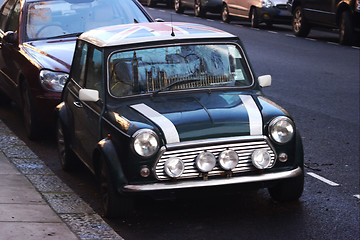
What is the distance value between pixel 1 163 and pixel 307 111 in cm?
542

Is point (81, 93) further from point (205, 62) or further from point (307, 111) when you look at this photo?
point (307, 111)

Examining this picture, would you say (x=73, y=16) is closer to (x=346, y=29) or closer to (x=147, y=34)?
(x=147, y=34)

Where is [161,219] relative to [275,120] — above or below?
below

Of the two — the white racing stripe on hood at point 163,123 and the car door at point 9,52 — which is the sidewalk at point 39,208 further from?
the car door at point 9,52

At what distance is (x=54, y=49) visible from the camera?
10297 mm

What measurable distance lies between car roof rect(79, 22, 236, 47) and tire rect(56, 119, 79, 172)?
102cm

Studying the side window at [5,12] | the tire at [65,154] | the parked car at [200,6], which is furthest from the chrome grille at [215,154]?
the parked car at [200,6]

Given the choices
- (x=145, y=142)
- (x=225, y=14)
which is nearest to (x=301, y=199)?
(x=145, y=142)

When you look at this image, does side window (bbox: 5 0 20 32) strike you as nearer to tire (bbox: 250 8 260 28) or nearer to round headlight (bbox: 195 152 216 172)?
round headlight (bbox: 195 152 216 172)

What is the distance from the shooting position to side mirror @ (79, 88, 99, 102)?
24.1ft

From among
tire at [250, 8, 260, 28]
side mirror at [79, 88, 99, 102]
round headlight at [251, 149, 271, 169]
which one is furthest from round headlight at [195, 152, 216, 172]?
tire at [250, 8, 260, 28]

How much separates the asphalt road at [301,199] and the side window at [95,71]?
0.99 meters

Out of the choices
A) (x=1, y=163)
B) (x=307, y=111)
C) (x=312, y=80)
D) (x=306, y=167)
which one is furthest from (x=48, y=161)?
(x=312, y=80)

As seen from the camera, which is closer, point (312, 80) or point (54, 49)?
point (54, 49)
